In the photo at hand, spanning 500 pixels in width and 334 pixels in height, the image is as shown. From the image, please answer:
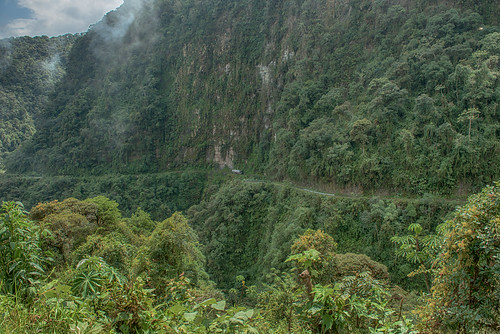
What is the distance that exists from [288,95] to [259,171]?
9418 millimetres

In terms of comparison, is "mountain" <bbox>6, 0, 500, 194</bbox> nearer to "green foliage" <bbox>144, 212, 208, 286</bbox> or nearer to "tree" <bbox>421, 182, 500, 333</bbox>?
"green foliage" <bbox>144, 212, 208, 286</bbox>

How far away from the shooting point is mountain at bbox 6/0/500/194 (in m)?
17.3

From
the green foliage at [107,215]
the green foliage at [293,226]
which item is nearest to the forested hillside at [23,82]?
the green foliage at [293,226]

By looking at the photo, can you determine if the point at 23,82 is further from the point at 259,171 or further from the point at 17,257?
the point at 17,257

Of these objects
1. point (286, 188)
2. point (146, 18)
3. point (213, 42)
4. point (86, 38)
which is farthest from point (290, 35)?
point (86, 38)

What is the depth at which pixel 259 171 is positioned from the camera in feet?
114

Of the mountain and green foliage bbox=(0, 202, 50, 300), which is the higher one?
the mountain

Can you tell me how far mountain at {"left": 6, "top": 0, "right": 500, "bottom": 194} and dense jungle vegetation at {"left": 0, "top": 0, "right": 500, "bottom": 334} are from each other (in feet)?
0.54

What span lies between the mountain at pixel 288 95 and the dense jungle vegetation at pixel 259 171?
0.54 ft

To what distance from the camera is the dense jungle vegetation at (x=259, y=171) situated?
3162mm

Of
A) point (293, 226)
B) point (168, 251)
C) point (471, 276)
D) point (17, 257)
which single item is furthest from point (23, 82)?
point (471, 276)

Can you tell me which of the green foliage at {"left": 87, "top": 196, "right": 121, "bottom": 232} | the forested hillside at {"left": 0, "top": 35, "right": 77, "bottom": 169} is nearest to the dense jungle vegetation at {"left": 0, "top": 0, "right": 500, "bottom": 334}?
the green foliage at {"left": 87, "top": 196, "right": 121, "bottom": 232}

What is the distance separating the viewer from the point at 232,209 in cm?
2667

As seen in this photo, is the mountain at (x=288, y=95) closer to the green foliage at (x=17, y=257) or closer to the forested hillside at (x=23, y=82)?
the forested hillside at (x=23, y=82)
